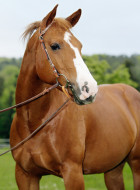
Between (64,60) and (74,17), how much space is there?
33.6 inches

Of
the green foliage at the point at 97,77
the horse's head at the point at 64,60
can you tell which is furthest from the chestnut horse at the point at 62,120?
the green foliage at the point at 97,77

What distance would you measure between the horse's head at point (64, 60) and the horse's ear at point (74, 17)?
192 mm

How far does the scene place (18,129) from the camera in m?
4.39

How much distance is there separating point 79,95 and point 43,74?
57 cm

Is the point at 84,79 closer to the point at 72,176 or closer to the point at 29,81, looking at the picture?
the point at 29,81

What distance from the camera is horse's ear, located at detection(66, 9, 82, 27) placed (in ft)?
13.8

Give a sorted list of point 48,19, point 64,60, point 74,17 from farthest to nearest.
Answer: point 74,17
point 48,19
point 64,60

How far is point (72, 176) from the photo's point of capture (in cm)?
395

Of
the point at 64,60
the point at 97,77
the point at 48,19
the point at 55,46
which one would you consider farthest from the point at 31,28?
the point at 97,77

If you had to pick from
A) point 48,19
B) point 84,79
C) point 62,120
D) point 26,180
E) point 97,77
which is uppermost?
point 48,19

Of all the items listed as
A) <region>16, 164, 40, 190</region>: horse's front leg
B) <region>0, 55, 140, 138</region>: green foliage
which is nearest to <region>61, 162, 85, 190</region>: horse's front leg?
<region>16, 164, 40, 190</region>: horse's front leg

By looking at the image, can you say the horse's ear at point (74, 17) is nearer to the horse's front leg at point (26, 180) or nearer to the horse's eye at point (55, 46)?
the horse's eye at point (55, 46)

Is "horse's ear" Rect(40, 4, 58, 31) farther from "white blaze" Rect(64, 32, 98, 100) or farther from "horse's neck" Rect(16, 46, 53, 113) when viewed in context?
"white blaze" Rect(64, 32, 98, 100)

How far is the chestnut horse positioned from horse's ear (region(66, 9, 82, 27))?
13 mm
